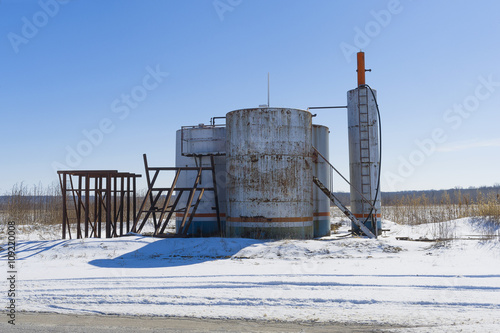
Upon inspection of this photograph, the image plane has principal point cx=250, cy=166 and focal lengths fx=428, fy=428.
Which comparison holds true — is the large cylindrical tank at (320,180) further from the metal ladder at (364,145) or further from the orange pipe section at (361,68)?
the orange pipe section at (361,68)

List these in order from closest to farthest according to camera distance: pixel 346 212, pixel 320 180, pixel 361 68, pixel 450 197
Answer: pixel 346 212 → pixel 320 180 → pixel 361 68 → pixel 450 197

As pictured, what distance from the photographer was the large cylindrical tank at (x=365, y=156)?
63.8 feet

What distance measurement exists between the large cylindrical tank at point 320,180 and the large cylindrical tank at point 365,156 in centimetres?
128

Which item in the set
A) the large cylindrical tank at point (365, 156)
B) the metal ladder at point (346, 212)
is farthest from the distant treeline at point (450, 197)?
the metal ladder at point (346, 212)

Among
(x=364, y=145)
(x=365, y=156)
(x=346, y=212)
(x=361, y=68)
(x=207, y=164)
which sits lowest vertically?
(x=346, y=212)

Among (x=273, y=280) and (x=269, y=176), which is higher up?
(x=269, y=176)

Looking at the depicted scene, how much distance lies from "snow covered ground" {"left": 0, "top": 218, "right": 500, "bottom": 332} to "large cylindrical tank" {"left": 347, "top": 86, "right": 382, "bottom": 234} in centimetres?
439

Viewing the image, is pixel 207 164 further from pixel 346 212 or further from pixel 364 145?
pixel 364 145

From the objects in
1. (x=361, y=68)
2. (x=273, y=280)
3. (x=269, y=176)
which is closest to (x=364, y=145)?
(x=361, y=68)

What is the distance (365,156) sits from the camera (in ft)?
63.9

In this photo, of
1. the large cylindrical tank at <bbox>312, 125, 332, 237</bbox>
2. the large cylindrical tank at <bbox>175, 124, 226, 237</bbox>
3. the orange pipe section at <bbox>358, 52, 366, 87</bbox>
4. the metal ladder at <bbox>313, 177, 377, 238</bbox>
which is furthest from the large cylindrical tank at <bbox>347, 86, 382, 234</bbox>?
the large cylindrical tank at <bbox>175, 124, 226, 237</bbox>

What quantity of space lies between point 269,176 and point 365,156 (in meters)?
5.61

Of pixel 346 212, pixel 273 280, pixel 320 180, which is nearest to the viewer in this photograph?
pixel 273 280

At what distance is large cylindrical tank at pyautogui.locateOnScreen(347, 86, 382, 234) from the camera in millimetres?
19453
